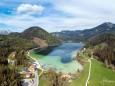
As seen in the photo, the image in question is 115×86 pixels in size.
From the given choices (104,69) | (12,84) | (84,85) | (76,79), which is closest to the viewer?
(12,84)

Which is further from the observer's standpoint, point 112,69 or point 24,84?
point 112,69

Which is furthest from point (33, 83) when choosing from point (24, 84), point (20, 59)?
point (20, 59)

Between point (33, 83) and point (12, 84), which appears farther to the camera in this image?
point (33, 83)

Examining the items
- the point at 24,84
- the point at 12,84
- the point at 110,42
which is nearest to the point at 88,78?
the point at 24,84

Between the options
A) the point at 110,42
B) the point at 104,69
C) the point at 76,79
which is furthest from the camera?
the point at 110,42

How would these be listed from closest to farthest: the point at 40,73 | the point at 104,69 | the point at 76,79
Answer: the point at 76,79 < the point at 40,73 < the point at 104,69

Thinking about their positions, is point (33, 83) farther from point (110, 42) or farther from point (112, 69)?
point (110, 42)

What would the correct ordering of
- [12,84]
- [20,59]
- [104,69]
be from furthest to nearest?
[20,59], [104,69], [12,84]

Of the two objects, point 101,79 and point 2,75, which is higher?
point 2,75

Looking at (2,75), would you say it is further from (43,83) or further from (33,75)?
(33,75)
